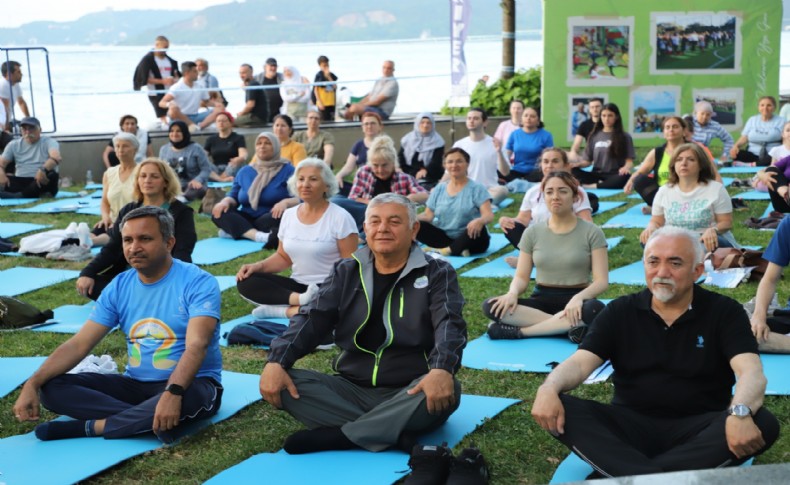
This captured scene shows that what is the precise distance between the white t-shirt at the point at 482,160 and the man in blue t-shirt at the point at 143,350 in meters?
6.67

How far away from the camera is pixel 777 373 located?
17.0 ft

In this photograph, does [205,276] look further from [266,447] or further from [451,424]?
[451,424]

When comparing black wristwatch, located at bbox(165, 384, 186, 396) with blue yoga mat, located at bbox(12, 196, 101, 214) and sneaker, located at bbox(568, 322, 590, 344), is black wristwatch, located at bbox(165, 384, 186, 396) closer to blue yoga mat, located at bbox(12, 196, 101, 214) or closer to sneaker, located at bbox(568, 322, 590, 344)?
sneaker, located at bbox(568, 322, 590, 344)

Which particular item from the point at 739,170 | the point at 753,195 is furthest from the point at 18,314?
the point at 739,170

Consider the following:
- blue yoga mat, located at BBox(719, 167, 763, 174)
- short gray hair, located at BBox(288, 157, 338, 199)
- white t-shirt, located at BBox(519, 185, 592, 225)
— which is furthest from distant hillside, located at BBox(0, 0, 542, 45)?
short gray hair, located at BBox(288, 157, 338, 199)

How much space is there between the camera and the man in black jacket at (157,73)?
606 inches

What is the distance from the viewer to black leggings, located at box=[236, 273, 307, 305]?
6672 mm

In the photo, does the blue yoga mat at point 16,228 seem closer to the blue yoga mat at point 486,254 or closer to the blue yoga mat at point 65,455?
the blue yoga mat at point 486,254

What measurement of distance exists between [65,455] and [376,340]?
1396 mm

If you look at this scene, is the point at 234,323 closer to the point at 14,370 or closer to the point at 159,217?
the point at 14,370

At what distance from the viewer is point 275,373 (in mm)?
4336

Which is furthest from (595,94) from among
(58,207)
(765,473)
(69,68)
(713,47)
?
(765,473)

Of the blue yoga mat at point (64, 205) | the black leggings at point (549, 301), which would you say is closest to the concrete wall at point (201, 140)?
the blue yoga mat at point (64, 205)

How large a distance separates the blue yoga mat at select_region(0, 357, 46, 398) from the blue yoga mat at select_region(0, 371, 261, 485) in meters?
0.83
